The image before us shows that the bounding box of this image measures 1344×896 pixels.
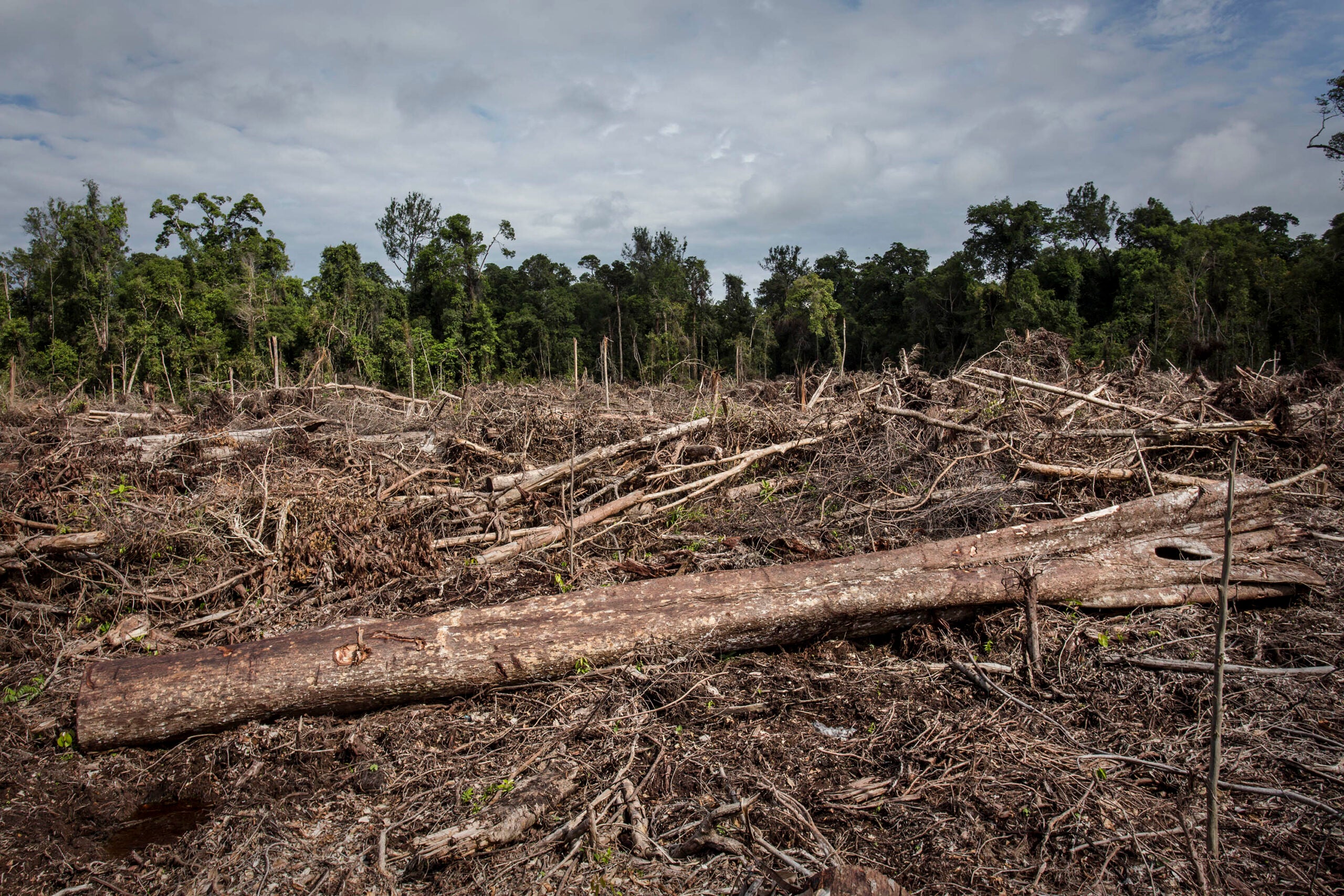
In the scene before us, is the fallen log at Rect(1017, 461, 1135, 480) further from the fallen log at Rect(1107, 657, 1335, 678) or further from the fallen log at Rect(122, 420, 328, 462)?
the fallen log at Rect(122, 420, 328, 462)

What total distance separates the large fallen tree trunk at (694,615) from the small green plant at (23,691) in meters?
0.95

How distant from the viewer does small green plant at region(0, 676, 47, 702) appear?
3.55 m

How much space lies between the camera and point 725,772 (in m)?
2.74

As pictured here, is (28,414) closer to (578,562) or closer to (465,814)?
(578,562)

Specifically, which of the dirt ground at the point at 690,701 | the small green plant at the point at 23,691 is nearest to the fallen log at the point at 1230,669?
the dirt ground at the point at 690,701

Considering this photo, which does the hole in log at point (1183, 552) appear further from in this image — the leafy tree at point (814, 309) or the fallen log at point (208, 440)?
the leafy tree at point (814, 309)

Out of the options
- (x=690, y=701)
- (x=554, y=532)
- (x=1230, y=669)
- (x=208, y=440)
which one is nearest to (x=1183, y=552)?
(x=1230, y=669)

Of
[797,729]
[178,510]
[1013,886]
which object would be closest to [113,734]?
[178,510]

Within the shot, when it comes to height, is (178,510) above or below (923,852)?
above

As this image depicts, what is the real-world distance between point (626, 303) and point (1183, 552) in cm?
3696

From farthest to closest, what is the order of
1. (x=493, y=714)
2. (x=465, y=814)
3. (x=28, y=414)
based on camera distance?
(x=28, y=414), (x=493, y=714), (x=465, y=814)

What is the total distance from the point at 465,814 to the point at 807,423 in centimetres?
A: 479

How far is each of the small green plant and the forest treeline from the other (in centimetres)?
1684

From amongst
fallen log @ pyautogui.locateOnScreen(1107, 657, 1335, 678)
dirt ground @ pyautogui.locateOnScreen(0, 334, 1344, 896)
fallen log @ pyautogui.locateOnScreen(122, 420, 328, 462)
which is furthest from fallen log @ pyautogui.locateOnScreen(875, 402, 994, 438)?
fallen log @ pyautogui.locateOnScreen(122, 420, 328, 462)
